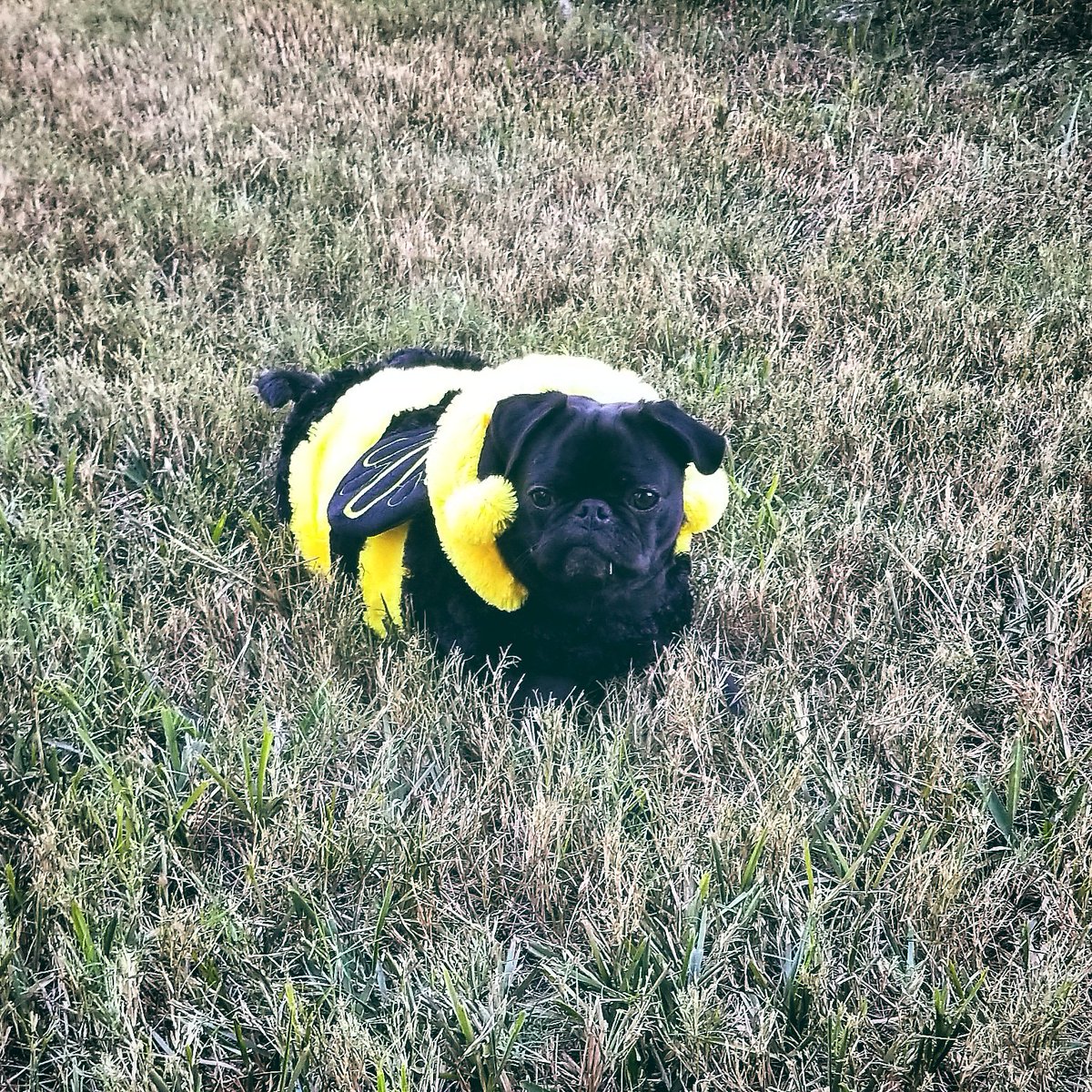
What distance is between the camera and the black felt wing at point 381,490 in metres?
2.70

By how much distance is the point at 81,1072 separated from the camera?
1883 millimetres

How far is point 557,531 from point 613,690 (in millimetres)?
630

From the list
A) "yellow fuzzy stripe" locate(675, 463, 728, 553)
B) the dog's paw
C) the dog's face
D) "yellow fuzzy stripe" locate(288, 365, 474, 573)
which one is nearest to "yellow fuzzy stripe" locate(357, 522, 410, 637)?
"yellow fuzzy stripe" locate(288, 365, 474, 573)

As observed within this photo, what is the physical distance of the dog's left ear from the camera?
2498mm

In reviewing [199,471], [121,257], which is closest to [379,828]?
[199,471]

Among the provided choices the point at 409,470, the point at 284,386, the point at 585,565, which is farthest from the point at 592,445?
the point at 284,386

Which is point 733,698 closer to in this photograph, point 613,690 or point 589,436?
point 613,690

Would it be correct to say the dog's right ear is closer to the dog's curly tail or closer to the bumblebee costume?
the bumblebee costume

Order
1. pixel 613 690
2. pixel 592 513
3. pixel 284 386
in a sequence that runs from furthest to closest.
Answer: pixel 284 386, pixel 613 690, pixel 592 513

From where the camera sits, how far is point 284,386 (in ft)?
11.7

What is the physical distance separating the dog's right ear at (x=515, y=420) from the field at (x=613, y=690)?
2.13ft

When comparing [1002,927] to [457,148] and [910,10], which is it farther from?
[910,10]

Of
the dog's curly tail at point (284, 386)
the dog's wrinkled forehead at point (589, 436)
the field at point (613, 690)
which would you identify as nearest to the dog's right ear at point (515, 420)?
the dog's wrinkled forehead at point (589, 436)

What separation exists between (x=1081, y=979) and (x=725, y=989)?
2.46ft
